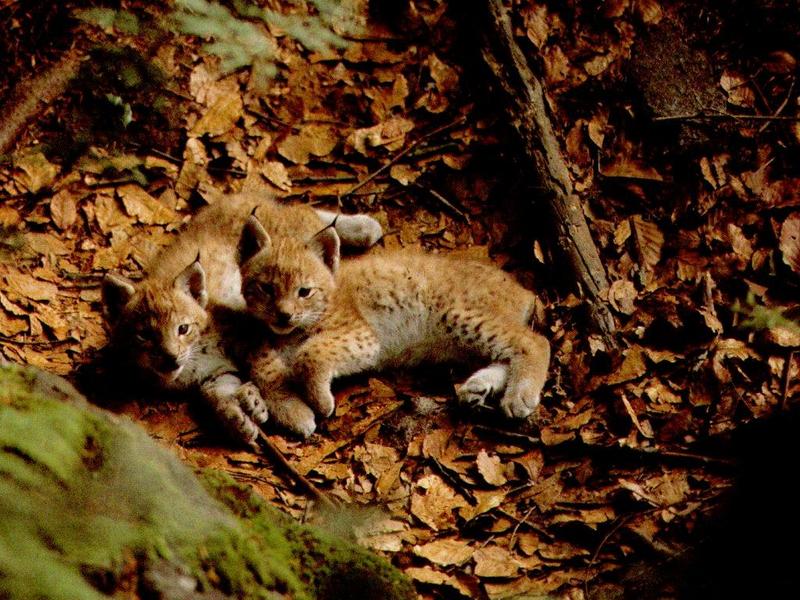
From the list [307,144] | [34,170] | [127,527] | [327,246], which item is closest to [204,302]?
[327,246]

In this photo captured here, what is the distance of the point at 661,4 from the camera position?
16.6 feet

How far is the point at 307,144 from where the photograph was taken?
5586 mm

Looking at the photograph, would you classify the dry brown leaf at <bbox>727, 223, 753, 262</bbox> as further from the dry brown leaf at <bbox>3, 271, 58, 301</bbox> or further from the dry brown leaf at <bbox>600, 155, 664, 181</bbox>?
the dry brown leaf at <bbox>3, 271, 58, 301</bbox>

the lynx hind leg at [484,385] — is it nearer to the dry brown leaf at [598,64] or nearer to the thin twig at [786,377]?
the thin twig at [786,377]

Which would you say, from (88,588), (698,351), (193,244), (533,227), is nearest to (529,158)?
(533,227)

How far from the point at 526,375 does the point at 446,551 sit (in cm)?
117

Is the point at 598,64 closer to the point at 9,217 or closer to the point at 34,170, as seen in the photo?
the point at 34,170

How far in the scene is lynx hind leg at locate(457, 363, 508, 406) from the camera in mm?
4219

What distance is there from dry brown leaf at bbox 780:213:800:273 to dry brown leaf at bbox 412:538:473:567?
95.4 inches

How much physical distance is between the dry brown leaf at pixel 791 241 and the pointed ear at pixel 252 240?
118 inches

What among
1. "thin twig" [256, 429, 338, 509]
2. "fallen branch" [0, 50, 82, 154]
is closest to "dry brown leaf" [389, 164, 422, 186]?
"thin twig" [256, 429, 338, 509]

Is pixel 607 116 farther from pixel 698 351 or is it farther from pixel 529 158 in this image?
pixel 698 351

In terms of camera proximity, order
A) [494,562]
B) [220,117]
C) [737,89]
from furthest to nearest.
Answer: [220,117] < [737,89] < [494,562]

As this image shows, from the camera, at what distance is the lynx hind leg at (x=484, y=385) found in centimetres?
422
